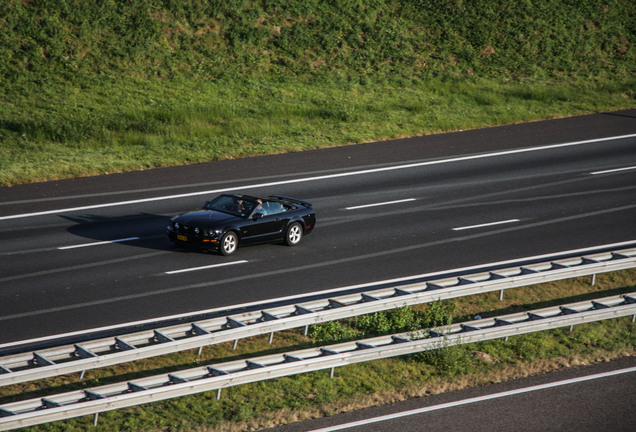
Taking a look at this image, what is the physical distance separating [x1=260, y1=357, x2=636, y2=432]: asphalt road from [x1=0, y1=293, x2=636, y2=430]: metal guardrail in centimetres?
84

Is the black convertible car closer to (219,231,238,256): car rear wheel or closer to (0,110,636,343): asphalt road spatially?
(219,231,238,256): car rear wheel

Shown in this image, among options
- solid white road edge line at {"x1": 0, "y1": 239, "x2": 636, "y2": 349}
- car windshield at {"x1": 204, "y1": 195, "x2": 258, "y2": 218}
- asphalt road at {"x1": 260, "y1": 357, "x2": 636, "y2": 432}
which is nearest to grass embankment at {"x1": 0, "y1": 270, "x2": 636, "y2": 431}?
asphalt road at {"x1": 260, "y1": 357, "x2": 636, "y2": 432}

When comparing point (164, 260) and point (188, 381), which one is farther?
point (164, 260)

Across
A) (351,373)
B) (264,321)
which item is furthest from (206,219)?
(351,373)

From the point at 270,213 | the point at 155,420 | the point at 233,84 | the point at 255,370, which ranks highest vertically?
the point at 233,84

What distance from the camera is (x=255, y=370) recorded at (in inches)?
409

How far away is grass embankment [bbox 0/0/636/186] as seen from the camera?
27406 millimetres

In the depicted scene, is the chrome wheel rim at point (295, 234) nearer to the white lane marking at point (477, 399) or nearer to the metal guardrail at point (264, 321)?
the metal guardrail at point (264, 321)

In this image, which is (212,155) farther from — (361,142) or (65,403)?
(65,403)

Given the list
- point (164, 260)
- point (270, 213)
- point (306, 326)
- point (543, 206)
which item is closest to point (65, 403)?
point (306, 326)

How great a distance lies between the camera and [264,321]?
1238 centimetres

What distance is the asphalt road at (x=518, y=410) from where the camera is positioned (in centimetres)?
996

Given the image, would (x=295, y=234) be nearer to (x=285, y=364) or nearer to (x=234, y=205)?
(x=234, y=205)

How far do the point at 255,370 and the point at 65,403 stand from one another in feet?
A: 8.05
